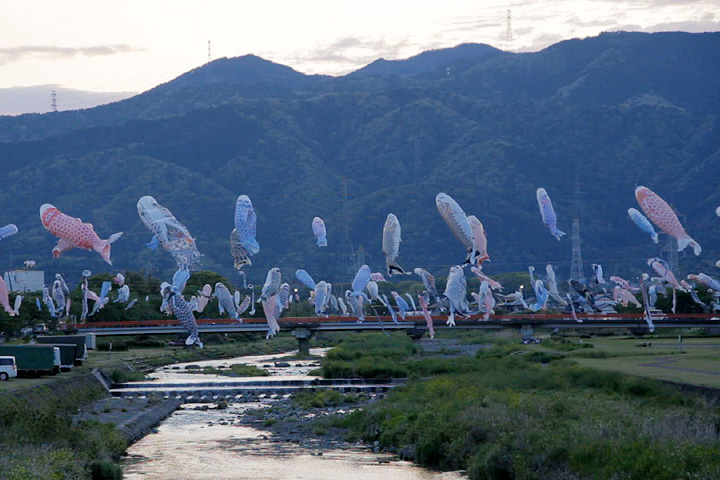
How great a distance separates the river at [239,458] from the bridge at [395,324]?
3758 cm

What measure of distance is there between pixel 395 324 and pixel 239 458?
51762 millimetres

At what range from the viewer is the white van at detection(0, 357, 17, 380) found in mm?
47312

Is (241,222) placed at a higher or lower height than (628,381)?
higher

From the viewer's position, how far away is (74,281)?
194 metres

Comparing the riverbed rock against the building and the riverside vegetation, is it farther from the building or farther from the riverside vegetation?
the building

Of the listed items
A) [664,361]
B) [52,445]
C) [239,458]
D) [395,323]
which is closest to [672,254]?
[395,323]

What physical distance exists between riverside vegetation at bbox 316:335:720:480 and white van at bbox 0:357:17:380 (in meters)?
13.8

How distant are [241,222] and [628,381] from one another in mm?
18593

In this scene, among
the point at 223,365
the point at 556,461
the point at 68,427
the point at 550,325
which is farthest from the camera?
the point at 550,325

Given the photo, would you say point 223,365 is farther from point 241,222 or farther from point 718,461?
point 718,461

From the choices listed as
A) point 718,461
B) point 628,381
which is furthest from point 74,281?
point 718,461

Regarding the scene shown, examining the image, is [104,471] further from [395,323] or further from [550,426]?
[395,323]

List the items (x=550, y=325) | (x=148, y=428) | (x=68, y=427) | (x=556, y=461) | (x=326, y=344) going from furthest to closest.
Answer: (x=326, y=344)
(x=550, y=325)
(x=148, y=428)
(x=68, y=427)
(x=556, y=461)

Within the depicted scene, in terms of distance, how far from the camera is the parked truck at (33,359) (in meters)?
49.8
